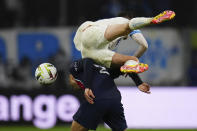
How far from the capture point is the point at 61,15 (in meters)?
16.2

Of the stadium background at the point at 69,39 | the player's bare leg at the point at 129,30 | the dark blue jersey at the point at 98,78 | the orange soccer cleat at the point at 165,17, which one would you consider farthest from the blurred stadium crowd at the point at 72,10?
the orange soccer cleat at the point at 165,17

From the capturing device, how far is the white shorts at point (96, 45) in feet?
24.9

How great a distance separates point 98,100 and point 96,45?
64 cm

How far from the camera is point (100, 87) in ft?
25.6

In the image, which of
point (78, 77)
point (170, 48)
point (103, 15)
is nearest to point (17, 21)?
point (103, 15)

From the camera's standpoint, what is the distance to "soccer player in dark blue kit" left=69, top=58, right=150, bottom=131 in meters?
7.77

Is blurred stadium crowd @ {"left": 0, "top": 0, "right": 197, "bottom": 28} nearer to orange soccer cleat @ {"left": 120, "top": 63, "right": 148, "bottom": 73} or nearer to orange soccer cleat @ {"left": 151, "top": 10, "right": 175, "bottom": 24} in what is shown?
orange soccer cleat @ {"left": 120, "top": 63, "right": 148, "bottom": 73}

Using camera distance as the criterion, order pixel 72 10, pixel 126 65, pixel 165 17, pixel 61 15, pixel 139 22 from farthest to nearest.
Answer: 1. pixel 61 15
2. pixel 72 10
3. pixel 126 65
4. pixel 139 22
5. pixel 165 17

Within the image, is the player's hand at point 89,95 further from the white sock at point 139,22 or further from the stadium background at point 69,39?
the stadium background at point 69,39

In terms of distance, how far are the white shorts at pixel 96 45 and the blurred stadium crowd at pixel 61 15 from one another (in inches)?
297

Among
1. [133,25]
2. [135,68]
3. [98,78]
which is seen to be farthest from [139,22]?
[98,78]

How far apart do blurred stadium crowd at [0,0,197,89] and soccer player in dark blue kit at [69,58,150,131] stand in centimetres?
743

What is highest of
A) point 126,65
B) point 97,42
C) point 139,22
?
point 139,22

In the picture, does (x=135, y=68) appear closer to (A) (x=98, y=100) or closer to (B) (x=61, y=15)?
(A) (x=98, y=100)
